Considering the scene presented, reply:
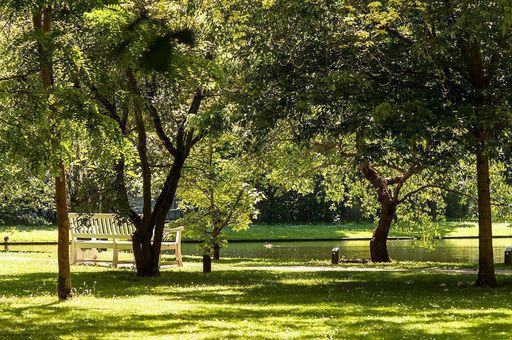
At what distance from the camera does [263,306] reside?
40.8 feet

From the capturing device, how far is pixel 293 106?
15.4 m

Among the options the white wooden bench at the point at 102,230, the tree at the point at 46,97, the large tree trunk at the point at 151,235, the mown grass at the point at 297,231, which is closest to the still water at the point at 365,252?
the mown grass at the point at 297,231

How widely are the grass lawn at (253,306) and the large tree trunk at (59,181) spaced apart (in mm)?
424

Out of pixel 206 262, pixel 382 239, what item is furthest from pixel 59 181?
pixel 382 239

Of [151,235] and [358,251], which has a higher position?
[151,235]

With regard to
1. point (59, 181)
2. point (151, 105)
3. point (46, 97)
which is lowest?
point (59, 181)

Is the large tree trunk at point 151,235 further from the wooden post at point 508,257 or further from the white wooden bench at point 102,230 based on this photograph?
the wooden post at point 508,257

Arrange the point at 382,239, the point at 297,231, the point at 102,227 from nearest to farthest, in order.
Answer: the point at 102,227
the point at 382,239
the point at 297,231

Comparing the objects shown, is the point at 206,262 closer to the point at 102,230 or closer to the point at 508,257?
the point at 102,230

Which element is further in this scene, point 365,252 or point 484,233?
point 365,252

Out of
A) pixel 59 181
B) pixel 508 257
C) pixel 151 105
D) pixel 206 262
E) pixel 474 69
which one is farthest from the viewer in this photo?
pixel 508 257

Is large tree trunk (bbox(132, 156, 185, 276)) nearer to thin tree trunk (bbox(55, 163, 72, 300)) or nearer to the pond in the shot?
thin tree trunk (bbox(55, 163, 72, 300))

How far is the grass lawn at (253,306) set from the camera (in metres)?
9.57

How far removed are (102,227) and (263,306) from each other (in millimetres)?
9025
